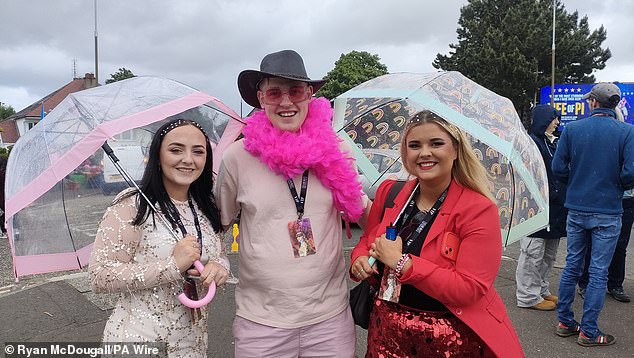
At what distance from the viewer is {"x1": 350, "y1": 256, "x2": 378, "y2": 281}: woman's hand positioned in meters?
1.91

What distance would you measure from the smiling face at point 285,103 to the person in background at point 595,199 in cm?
264

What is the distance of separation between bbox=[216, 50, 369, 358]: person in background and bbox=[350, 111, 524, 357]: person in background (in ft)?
0.59

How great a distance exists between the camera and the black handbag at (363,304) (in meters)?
2.09

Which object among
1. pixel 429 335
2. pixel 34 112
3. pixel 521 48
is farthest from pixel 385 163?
pixel 34 112

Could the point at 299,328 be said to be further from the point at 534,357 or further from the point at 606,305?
the point at 606,305

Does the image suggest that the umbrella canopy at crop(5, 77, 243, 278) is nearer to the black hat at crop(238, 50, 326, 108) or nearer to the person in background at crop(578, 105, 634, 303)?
the black hat at crop(238, 50, 326, 108)

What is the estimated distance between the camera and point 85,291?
4895 millimetres

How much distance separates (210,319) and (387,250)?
8.98 ft

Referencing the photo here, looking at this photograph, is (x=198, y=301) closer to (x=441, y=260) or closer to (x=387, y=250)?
(x=387, y=250)

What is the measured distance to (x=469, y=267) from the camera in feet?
5.73

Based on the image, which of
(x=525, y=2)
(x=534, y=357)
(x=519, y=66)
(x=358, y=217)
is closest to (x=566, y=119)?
(x=519, y=66)

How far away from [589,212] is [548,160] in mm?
734

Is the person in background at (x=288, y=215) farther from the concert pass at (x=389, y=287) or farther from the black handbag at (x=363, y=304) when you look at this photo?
the concert pass at (x=389, y=287)

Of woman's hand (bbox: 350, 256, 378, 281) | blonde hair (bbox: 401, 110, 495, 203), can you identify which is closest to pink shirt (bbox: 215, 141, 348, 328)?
woman's hand (bbox: 350, 256, 378, 281)
